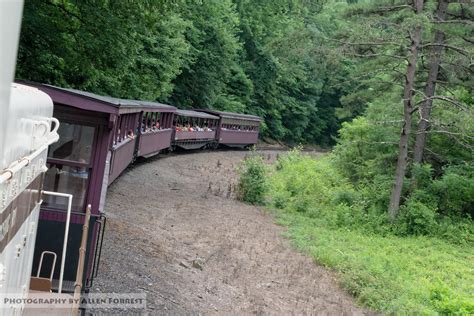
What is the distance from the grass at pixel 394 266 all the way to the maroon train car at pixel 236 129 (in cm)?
1854

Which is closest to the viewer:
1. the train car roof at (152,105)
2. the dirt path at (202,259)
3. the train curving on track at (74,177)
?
the train curving on track at (74,177)

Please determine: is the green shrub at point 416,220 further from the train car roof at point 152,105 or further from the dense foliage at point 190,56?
the train car roof at point 152,105

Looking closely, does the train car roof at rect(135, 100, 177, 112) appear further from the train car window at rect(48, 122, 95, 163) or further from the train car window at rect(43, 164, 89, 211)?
the train car window at rect(43, 164, 89, 211)

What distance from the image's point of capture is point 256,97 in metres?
57.4

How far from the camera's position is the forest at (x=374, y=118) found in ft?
50.9

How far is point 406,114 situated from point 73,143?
44.2 feet

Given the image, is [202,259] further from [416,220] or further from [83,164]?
[416,220]

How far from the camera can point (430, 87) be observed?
20891 mm

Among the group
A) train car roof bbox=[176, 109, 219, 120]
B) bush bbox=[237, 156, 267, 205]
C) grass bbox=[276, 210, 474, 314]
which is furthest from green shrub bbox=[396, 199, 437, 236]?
train car roof bbox=[176, 109, 219, 120]

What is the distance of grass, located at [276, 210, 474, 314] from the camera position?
12133 millimetres

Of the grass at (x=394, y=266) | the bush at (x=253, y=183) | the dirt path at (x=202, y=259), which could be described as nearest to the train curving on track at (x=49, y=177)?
the dirt path at (x=202, y=259)

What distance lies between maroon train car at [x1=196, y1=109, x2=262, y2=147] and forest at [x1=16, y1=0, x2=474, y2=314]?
8.82 meters

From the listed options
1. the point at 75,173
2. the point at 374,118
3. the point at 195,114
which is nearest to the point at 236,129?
the point at 195,114

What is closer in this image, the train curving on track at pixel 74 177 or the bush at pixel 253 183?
the train curving on track at pixel 74 177
